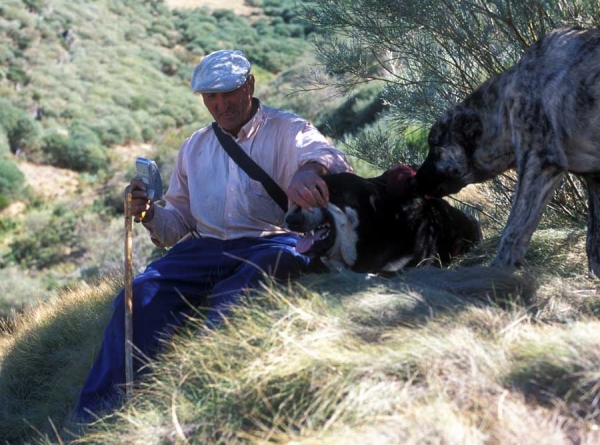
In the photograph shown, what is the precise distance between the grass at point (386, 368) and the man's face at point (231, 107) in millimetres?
1253

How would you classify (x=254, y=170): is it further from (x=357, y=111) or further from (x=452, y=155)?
(x=357, y=111)

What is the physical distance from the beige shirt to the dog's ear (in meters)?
0.64

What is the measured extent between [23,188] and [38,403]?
2010 centimetres

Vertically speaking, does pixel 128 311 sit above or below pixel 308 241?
above

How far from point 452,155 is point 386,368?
205 cm

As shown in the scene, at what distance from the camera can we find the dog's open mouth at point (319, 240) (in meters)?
4.40

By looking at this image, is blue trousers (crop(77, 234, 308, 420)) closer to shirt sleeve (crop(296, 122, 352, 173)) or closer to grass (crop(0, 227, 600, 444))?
grass (crop(0, 227, 600, 444))

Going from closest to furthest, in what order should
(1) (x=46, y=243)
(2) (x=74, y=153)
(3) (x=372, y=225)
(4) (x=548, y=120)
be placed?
(4) (x=548, y=120) → (3) (x=372, y=225) → (1) (x=46, y=243) → (2) (x=74, y=153)

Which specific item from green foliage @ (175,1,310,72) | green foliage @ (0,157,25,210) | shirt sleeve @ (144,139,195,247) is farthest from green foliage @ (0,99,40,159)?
shirt sleeve @ (144,139,195,247)

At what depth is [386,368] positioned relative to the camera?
3.05m

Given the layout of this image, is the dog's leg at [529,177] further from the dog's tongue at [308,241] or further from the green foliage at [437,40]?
the green foliage at [437,40]

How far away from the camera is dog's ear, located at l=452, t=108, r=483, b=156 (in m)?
4.77

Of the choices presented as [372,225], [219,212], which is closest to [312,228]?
[372,225]

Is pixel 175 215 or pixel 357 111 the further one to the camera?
pixel 357 111
